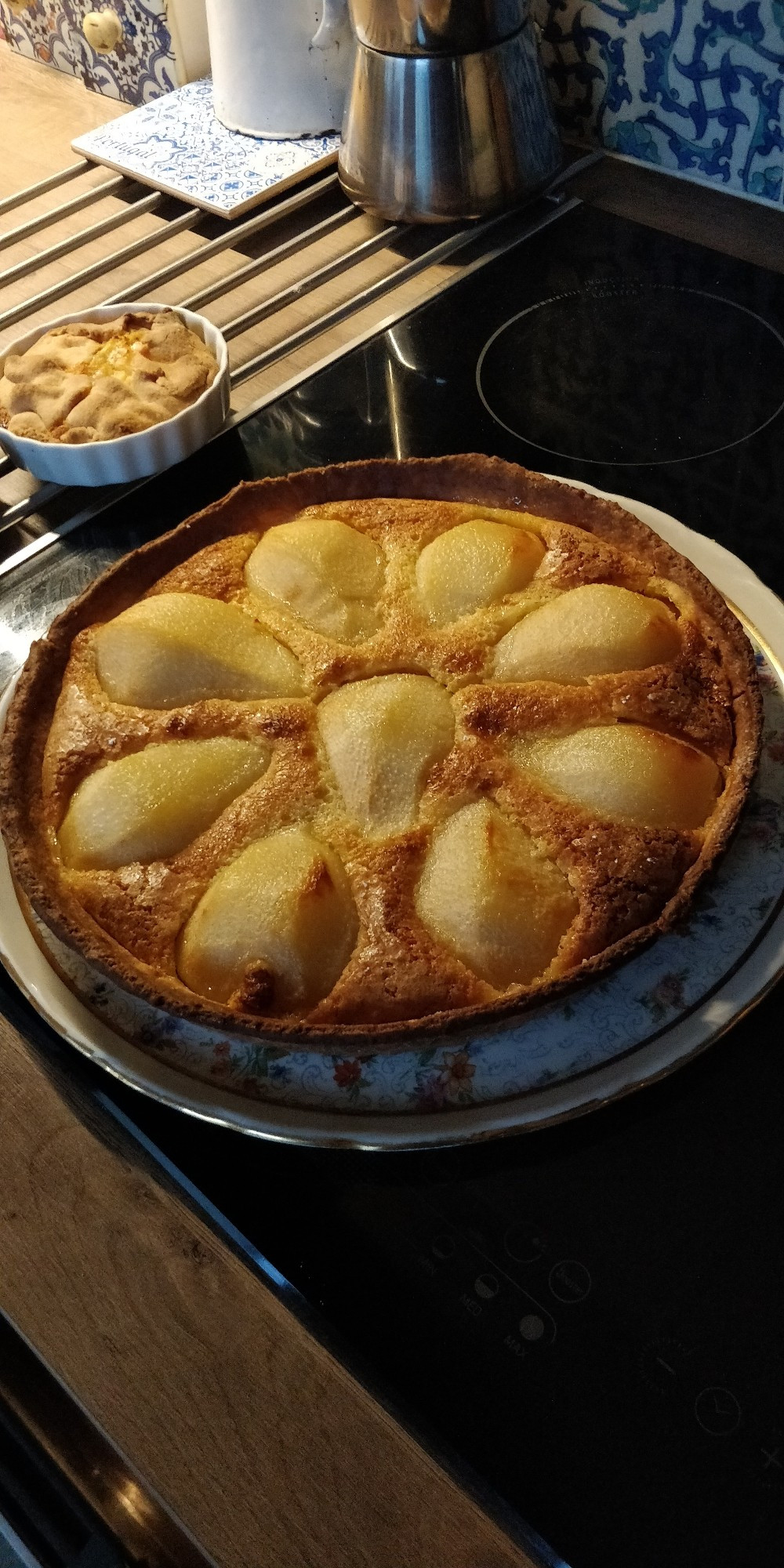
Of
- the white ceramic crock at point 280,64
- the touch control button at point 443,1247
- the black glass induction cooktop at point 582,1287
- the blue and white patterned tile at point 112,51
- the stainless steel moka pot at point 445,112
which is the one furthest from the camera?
the blue and white patterned tile at point 112,51

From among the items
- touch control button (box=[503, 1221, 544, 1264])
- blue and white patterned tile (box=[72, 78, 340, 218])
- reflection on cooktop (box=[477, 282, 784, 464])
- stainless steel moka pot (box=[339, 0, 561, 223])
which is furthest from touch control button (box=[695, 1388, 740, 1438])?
blue and white patterned tile (box=[72, 78, 340, 218])

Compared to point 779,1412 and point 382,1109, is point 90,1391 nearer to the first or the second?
point 382,1109

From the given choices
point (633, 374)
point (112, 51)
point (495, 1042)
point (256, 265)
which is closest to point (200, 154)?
point (256, 265)

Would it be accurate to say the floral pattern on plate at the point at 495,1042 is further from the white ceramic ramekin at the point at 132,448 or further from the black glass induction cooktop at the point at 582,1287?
the white ceramic ramekin at the point at 132,448

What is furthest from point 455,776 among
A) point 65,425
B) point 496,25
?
point 496,25

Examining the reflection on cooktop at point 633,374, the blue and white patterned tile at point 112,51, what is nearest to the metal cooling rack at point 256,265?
the reflection on cooktop at point 633,374

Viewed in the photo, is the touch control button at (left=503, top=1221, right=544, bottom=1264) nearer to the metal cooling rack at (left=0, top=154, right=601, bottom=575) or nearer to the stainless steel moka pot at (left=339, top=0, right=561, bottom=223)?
the metal cooling rack at (left=0, top=154, right=601, bottom=575)
